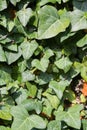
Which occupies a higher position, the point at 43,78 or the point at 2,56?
the point at 2,56

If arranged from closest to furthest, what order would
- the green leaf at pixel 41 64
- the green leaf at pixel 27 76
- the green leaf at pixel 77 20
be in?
the green leaf at pixel 77 20 < the green leaf at pixel 41 64 < the green leaf at pixel 27 76

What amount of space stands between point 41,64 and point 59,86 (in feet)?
0.62

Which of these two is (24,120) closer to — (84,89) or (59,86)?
(59,86)

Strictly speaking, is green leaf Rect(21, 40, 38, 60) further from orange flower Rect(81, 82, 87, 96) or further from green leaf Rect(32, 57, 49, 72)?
orange flower Rect(81, 82, 87, 96)

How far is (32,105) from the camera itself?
235 centimetres

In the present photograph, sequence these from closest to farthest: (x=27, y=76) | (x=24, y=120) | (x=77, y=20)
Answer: (x=77, y=20) < (x=24, y=120) < (x=27, y=76)

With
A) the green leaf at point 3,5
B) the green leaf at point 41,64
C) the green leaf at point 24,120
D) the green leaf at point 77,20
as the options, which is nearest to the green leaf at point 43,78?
the green leaf at point 41,64

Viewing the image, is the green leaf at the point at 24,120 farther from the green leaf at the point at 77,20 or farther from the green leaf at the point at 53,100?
the green leaf at the point at 77,20

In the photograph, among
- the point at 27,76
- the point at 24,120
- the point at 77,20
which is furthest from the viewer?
the point at 27,76

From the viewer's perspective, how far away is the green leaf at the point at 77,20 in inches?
83.7

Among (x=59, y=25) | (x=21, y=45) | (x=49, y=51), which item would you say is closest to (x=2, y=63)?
(x=21, y=45)

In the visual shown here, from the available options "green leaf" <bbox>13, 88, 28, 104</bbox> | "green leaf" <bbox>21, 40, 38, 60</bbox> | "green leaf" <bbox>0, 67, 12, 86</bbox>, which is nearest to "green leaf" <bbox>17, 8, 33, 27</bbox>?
"green leaf" <bbox>21, 40, 38, 60</bbox>

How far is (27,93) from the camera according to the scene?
94.3 inches

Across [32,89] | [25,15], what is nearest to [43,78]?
[32,89]
